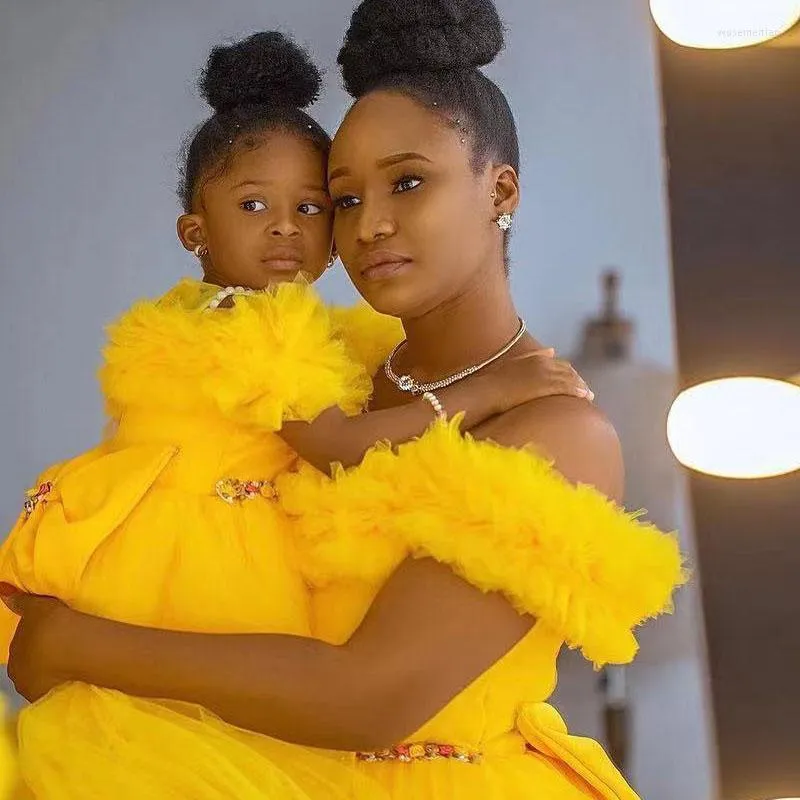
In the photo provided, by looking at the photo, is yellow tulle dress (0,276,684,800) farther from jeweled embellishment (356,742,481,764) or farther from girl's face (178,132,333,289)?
girl's face (178,132,333,289)

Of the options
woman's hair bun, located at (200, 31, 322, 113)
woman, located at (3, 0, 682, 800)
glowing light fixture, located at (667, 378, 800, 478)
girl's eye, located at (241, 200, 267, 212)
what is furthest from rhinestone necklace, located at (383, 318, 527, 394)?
glowing light fixture, located at (667, 378, 800, 478)

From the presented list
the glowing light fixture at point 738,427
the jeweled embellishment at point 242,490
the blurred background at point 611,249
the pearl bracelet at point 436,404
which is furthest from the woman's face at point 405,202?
the blurred background at point 611,249

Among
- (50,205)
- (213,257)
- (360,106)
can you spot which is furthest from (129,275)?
(360,106)

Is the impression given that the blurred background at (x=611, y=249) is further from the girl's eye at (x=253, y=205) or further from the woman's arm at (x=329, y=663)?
the woman's arm at (x=329, y=663)

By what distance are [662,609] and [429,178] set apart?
47 centimetres

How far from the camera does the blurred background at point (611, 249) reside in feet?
6.18

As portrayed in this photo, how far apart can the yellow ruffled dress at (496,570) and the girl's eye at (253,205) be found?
31 centimetres

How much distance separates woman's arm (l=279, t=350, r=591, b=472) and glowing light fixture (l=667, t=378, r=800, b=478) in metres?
0.70

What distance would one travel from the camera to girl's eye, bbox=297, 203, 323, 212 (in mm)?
A: 1245

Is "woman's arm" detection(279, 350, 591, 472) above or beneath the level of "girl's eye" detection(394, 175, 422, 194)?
beneath

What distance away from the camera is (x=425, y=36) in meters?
1.17

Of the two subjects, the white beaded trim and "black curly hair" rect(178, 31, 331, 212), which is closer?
the white beaded trim

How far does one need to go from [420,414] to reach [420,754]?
0.30 meters

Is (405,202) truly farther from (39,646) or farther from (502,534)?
(39,646)
